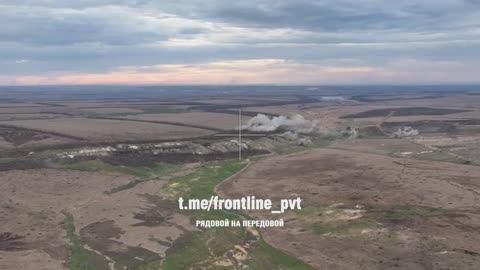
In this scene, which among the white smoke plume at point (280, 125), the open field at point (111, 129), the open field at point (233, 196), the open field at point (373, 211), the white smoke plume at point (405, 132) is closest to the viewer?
the open field at point (373, 211)

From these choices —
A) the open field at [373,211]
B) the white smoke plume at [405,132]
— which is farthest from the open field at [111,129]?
the white smoke plume at [405,132]

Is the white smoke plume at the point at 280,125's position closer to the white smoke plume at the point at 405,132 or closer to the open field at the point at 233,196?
A: the open field at the point at 233,196

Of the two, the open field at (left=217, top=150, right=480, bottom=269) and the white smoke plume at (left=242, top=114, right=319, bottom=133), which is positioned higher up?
the white smoke plume at (left=242, top=114, right=319, bottom=133)

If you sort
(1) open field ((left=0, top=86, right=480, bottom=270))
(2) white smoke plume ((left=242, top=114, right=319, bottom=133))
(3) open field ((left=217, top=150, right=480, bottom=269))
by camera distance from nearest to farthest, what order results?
(3) open field ((left=217, top=150, right=480, bottom=269)), (1) open field ((left=0, top=86, right=480, bottom=270)), (2) white smoke plume ((left=242, top=114, right=319, bottom=133))

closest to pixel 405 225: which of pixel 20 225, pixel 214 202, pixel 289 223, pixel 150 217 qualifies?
pixel 289 223

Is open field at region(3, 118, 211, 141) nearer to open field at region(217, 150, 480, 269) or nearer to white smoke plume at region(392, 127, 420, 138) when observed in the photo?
open field at region(217, 150, 480, 269)

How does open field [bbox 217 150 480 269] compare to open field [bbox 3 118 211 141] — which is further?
open field [bbox 3 118 211 141]

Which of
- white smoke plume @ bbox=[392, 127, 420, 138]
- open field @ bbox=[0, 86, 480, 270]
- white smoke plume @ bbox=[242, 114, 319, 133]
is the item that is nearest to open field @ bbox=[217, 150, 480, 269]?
open field @ bbox=[0, 86, 480, 270]

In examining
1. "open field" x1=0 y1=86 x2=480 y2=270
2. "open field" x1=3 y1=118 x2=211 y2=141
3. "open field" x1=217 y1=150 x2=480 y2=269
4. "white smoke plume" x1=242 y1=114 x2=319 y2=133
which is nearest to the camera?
"open field" x1=217 y1=150 x2=480 y2=269
